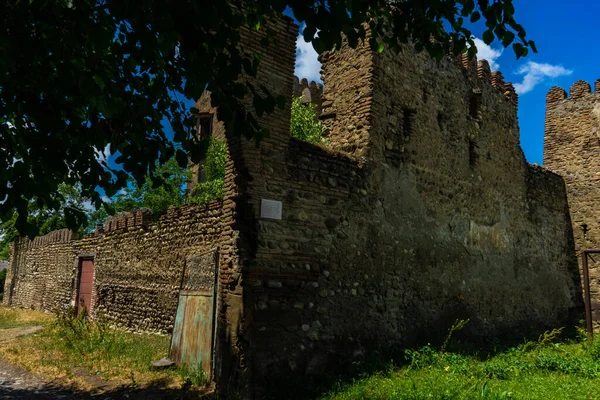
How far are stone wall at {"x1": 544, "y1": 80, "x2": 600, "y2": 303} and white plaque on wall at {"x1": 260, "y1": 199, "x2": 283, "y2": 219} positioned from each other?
1115 cm

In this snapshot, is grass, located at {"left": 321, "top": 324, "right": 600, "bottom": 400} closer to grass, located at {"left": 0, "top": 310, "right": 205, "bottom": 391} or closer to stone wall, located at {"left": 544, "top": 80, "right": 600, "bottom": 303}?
grass, located at {"left": 0, "top": 310, "right": 205, "bottom": 391}

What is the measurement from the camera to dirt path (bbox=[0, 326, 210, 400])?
6184mm

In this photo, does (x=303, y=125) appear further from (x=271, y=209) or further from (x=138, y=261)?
(x=271, y=209)

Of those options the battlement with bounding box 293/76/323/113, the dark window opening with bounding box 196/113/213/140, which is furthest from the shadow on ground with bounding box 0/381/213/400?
the battlement with bounding box 293/76/323/113

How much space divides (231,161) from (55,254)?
12671 mm

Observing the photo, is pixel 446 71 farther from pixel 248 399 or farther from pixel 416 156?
pixel 248 399

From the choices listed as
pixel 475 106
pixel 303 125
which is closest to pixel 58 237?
pixel 303 125

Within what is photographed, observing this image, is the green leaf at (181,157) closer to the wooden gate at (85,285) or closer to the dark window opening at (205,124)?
the wooden gate at (85,285)

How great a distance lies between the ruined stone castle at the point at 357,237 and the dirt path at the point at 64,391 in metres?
0.66

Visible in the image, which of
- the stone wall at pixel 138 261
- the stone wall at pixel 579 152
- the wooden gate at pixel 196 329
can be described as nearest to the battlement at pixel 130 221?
the stone wall at pixel 138 261

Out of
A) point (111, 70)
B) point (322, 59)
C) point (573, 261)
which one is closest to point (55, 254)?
point (322, 59)

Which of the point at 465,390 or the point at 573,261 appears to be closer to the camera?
the point at 465,390

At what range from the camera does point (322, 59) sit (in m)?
9.17

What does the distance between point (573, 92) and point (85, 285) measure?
15.6 m
